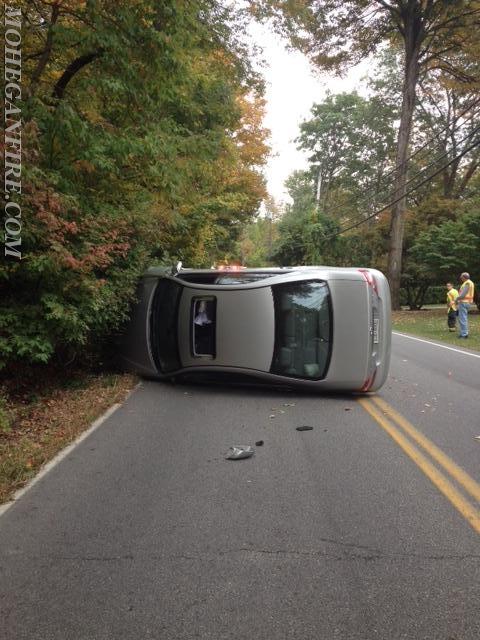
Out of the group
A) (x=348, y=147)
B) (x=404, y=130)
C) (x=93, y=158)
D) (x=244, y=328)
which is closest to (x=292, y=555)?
(x=244, y=328)

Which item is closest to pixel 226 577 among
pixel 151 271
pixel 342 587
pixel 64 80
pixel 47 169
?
pixel 342 587

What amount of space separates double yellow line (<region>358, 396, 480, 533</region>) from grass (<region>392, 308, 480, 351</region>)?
926 centimetres

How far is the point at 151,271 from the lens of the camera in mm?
9609

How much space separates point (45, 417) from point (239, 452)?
8.92ft

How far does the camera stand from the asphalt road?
2.73 m

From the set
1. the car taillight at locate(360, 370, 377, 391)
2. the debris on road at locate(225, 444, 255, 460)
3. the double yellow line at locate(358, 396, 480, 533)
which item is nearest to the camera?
the double yellow line at locate(358, 396, 480, 533)

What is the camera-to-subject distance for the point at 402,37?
102ft

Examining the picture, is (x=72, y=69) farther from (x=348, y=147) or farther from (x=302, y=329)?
(x=348, y=147)

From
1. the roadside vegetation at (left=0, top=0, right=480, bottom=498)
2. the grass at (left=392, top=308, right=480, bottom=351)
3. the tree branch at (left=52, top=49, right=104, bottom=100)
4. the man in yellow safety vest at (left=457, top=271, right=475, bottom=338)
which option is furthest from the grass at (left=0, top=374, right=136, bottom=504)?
the man in yellow safety vest at (left=457, top=271, right=475, bottom=338)

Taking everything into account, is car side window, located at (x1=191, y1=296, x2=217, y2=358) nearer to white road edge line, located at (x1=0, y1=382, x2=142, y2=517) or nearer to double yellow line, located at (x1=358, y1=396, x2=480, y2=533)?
white road edge line, located at (x1=0, y1=382, x2=142, y2=517)

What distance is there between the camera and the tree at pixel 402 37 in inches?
1064

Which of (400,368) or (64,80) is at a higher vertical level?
(64,80)

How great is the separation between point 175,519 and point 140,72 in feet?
22.0

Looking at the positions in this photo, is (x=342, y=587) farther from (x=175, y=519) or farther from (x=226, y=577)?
(x=175, y=519)
